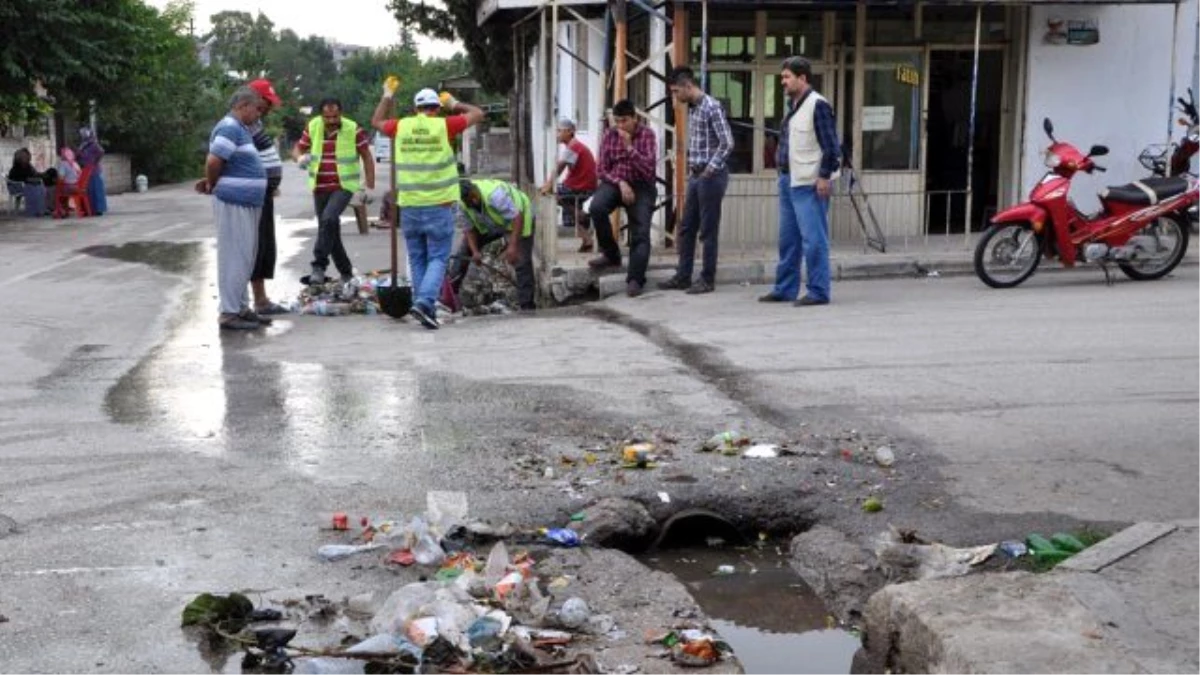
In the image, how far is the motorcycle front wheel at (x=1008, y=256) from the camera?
39.6 ft

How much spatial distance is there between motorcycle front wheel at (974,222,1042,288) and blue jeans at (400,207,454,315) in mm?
4737

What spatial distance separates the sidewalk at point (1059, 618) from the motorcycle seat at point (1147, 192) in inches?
318

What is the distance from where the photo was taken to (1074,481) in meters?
6.00

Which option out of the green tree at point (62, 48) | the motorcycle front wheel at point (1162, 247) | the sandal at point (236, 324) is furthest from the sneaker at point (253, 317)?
the green tree at point (62, 48)

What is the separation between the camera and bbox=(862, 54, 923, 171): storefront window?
15055 millimetres

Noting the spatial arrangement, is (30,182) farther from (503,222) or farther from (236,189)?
(236,189)

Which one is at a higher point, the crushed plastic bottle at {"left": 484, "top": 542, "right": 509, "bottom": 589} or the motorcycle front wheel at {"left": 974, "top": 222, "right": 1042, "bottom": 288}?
the motorcycle front wheel at {"left": 974, "top": 222, "right": 1042, "bottom": 288}

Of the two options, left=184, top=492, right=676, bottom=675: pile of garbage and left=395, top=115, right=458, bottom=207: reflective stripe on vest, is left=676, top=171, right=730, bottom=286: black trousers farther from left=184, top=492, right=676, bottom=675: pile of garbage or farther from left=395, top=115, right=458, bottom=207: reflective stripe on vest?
left=184, top=492, right=676, bottom=675: pile of garbage

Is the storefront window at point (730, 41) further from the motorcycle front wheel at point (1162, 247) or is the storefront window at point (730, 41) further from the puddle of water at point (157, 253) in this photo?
the puddle of water at point (157, 253)

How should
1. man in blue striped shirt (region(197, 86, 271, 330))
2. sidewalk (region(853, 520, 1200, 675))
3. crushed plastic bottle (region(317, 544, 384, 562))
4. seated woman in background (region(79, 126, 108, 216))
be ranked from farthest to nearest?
1. seated woman in background (region(79, 126, 108, 216))
2. man in blue striped shirt (region(197, 86, 271, 330))
3. crushed plastic bottle (region(317, 544, 384, 562))
4. sidewalk (region(853, 520, 1200, 675))

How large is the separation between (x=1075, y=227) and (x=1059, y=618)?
349 inches

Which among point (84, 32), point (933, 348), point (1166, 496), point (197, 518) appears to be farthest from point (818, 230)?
point (84, 32)

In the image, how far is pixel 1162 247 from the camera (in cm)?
1237

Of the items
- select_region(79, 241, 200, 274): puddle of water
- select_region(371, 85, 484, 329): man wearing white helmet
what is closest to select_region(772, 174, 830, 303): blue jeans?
select_region(371, 85, 484, 329): man wearing white helmet
